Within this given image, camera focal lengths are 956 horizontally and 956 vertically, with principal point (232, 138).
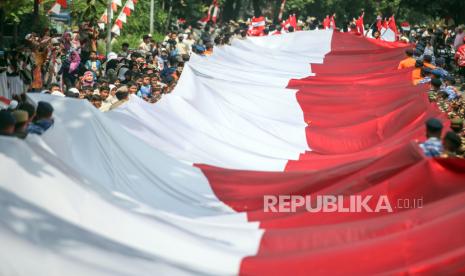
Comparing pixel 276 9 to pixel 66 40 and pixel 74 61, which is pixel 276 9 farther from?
pixel 74 61

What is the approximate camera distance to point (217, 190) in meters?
9.93

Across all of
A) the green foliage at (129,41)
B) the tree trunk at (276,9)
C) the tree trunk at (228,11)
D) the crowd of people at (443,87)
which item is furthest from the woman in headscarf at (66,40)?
the tree trunk at (276,9)

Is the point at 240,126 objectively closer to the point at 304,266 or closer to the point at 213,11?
the point at 304,266

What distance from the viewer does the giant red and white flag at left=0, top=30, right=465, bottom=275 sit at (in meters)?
6.91

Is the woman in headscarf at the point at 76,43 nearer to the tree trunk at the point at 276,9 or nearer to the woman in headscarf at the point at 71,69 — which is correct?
the woman in headscarf at the point at 71,69

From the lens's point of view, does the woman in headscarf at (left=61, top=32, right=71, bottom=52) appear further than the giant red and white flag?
Yes

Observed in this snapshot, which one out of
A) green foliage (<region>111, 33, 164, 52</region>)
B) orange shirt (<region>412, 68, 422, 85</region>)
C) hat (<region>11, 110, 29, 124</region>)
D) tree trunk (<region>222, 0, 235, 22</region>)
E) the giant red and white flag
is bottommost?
tree trunk (<region>222, 0, 235, 22</region>)

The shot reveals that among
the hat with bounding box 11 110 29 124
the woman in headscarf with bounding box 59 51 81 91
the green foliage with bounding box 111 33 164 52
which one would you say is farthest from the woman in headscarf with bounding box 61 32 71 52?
the hat with bounding box 11 110 29 124

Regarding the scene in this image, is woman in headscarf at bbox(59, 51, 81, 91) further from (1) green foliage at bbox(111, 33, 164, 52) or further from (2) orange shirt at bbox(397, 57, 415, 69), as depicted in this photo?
(1) green foliage at bbox(111, 33, 164, 52)

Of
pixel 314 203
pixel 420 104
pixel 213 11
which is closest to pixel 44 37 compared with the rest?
pixel 420 104

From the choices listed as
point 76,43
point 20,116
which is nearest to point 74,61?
point 76,43

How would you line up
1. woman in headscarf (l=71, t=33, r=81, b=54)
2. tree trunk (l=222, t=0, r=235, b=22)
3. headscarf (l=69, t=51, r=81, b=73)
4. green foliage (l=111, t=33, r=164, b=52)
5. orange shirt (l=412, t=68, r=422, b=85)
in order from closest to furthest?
orange shirt (l=412, t=68, r=422, b=85)
headscarf (l=69, t=51, r=81, b=73)
woman in headscarf (l=71, t=33, r=81, b=54)
green foliage (l=111, t=33, r=164, b=52)
tree trunk (l=222, t=0, r=235, b=22)

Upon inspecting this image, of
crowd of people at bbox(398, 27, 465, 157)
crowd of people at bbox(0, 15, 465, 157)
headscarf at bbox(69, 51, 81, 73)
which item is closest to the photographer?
crowd of people at bbox(398, 27, 465, 157)

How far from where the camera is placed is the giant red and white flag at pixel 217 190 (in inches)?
272
